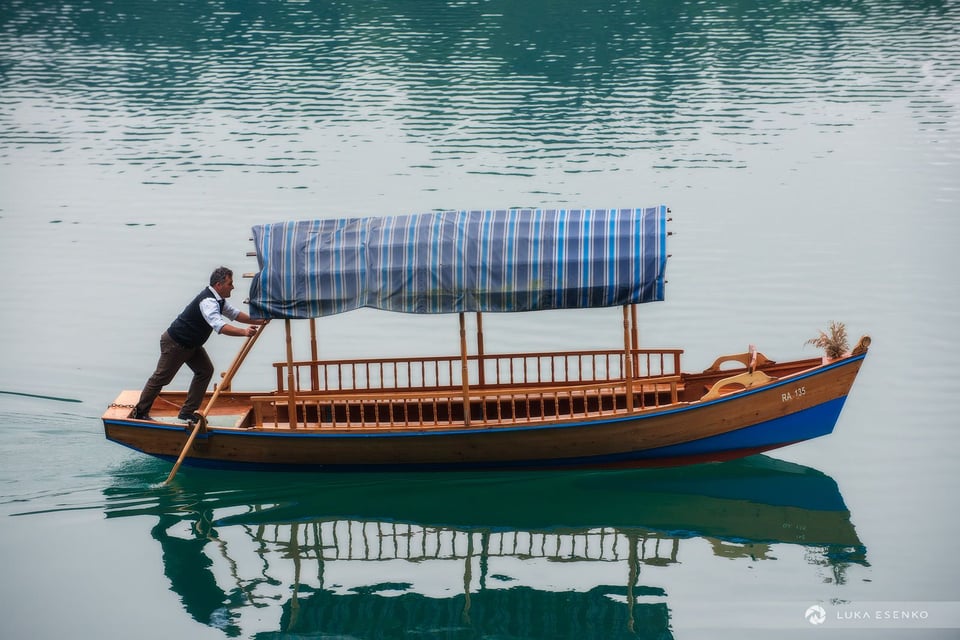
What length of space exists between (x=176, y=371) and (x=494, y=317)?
686cm

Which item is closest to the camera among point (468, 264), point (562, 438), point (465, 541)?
point (468, 264)

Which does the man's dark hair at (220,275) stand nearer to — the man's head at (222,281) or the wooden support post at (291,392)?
the man's head at (222,281)

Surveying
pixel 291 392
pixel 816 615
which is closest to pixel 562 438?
pixel 291 392

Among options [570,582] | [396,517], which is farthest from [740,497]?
[396,517]

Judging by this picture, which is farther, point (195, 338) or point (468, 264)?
point (195, 338)

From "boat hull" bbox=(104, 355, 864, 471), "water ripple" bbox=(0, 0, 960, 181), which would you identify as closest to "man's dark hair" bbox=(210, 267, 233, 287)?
"boat hull" bbox=(104, 355, 864, 471)

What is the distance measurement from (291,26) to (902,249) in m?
27.8

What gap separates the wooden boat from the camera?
1320cm

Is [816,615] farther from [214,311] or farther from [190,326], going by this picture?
[190,326]

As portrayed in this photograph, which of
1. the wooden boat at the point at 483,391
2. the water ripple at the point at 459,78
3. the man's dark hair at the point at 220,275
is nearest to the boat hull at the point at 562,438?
the wooden boat at the point at 483,391

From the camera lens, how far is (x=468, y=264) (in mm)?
13203

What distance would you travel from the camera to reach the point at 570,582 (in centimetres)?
1259

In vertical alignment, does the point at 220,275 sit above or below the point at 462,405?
above

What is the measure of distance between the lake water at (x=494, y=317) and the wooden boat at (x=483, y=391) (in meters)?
0.62
